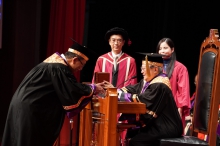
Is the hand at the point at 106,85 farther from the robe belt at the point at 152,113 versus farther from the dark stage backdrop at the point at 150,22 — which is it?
the dark stage backdrop at the point at 150,22

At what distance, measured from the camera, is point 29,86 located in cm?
369

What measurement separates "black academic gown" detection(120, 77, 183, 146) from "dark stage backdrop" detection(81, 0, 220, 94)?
2.76 metres

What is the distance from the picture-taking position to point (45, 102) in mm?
3662

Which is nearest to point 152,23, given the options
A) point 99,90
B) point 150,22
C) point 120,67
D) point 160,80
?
point 150,22

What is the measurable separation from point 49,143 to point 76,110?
37 centimetres

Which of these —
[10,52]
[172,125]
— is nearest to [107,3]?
[10,52]

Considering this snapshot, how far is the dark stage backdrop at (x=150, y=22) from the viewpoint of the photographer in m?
6.80

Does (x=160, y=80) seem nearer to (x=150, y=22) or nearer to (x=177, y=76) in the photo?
(x=177, y=76)

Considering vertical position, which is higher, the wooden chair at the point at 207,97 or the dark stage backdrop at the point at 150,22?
the dark stage backdrop at the point at 150,22

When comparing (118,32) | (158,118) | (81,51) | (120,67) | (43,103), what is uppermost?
(118,32)

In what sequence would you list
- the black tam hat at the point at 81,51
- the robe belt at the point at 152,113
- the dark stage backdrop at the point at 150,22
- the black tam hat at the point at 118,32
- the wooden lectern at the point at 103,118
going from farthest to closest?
the dark stage backdrop at the point at 150,22
the black tam hat at the point at 118,32
the robe belt at the point at 152,113
the black tam hat at the point at 81,51
the wooden lectern at the point at 103,118

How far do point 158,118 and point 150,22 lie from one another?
9.98 feet

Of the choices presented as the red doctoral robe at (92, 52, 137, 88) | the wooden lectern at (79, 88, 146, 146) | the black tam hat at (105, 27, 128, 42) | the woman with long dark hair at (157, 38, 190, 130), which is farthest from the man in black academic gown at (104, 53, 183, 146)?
the black tam hat at (105, 27, 128, 42)

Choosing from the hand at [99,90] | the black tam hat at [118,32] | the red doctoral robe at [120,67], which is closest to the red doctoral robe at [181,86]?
the red doctoral robe at [120,67]
